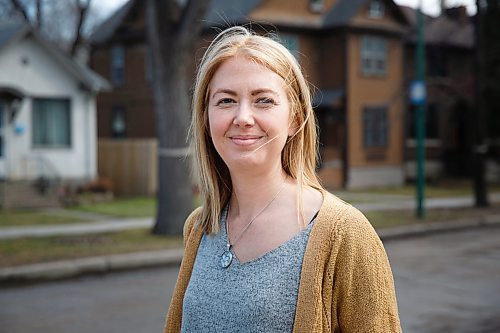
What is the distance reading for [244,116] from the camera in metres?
2.02

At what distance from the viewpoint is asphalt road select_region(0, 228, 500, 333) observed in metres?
7.39

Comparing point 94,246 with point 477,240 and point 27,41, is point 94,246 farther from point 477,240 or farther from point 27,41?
point 27,41

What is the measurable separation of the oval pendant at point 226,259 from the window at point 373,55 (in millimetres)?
28229

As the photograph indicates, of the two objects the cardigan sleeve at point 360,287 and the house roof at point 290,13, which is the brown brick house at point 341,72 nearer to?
the house roof at point 290,13

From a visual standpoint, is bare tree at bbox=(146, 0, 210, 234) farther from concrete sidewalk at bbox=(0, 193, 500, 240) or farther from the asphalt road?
the asphalt road

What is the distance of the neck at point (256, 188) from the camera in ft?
6.89

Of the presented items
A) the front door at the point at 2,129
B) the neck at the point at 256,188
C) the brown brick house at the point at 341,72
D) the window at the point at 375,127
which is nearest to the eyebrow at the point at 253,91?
the neck at the point at 256,188

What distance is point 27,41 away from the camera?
2369 cm

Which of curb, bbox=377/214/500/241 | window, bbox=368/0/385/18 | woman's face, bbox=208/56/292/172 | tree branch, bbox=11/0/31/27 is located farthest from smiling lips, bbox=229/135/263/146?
tree branch, bbox=11/0/31/27

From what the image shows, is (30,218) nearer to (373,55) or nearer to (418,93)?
(418,93)

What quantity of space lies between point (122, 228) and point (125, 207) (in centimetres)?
555

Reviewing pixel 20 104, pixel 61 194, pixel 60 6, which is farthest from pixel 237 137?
pixel 60 6

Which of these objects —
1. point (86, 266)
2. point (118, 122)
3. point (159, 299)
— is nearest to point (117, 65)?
point (118, 122)

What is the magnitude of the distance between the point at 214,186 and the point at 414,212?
16303mm
